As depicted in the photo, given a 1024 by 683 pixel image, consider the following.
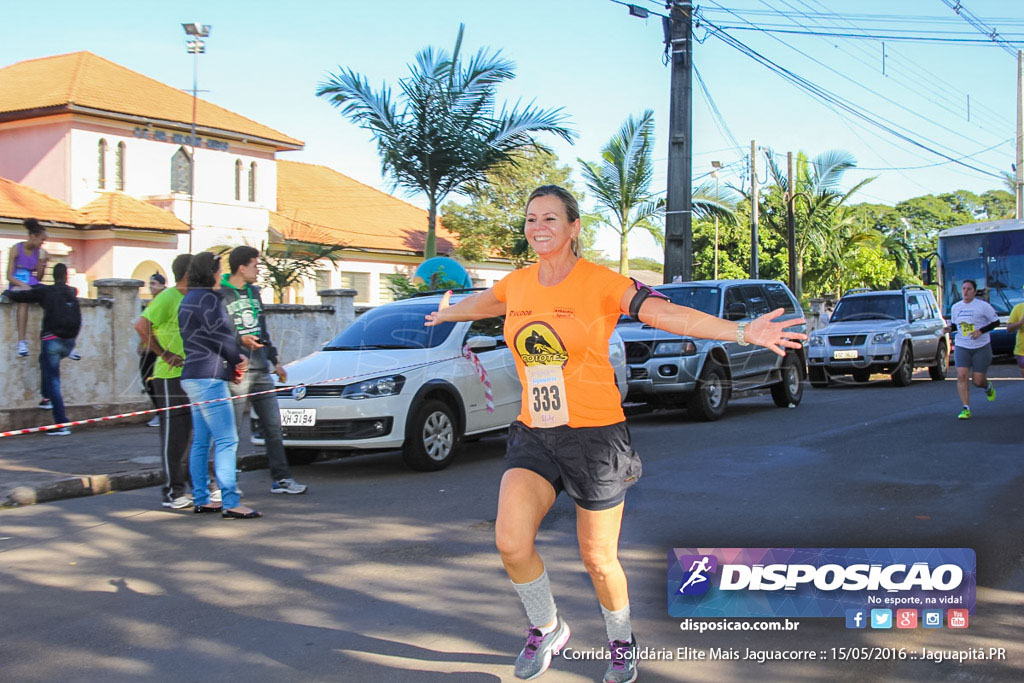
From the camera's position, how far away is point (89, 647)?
15.7 feet

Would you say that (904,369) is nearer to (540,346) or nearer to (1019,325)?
(1019,325)

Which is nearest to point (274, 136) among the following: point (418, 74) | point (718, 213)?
point (718, 213)

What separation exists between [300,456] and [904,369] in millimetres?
12849

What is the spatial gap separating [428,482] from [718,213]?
21.4 metres

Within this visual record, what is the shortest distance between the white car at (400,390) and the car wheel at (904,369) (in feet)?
35.8

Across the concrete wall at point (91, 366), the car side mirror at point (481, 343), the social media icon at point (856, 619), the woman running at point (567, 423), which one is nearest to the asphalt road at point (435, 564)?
the social media icon at point (856, 619)

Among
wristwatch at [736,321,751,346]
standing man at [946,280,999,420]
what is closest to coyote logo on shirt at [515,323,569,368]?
wristwatch at [736,321,751,346]

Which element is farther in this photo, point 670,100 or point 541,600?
point 670,100

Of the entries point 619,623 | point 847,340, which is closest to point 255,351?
point 619,623

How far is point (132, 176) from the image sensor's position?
3219 cm

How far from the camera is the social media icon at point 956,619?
4785 millimetres

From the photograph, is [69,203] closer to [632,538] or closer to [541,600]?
[632,538]

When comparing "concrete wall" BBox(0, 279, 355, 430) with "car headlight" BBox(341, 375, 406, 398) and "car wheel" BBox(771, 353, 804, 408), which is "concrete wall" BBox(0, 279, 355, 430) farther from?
"car wheel" BBox(771, 353, 804, 408)

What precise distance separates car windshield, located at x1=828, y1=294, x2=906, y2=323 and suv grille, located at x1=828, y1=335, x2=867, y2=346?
3.31ft
